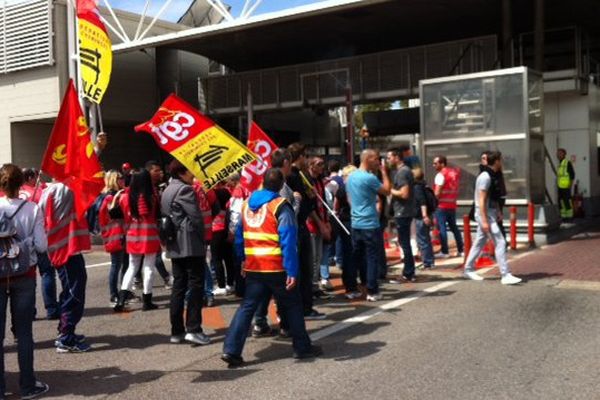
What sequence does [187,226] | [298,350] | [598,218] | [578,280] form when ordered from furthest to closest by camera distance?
[598,218]
[578,280]
[187,226]
[298,350]

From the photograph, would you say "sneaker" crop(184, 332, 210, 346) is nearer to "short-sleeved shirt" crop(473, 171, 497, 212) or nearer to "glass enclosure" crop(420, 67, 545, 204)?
"short-sleeved shirt" crop(473, 171, 497, 212)

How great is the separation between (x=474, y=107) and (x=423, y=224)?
4.72 metres

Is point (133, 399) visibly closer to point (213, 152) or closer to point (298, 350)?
point (298, 350)

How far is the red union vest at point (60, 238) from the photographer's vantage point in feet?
20.8

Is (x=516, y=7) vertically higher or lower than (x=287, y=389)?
higher

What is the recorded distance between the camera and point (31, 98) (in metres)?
23.0

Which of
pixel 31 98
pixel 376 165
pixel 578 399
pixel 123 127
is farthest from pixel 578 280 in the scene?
pixel 123 127

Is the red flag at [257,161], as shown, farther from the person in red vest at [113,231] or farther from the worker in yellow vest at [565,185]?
the worker in yellow vest at [565,185]

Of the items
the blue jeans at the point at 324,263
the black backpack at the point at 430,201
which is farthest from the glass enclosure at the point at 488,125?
the blue jeans at the point at 324,263

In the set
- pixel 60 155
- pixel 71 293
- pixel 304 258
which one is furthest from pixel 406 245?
pixel 60 155

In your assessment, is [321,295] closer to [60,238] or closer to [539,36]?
[60,238]

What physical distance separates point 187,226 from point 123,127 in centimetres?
2194

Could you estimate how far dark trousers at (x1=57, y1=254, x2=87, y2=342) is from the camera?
20.8 feet

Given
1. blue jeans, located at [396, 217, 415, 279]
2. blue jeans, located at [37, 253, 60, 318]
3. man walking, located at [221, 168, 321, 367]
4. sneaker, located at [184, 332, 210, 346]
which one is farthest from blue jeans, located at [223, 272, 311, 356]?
blue jeans, located at [396, 217, 415, 279]
